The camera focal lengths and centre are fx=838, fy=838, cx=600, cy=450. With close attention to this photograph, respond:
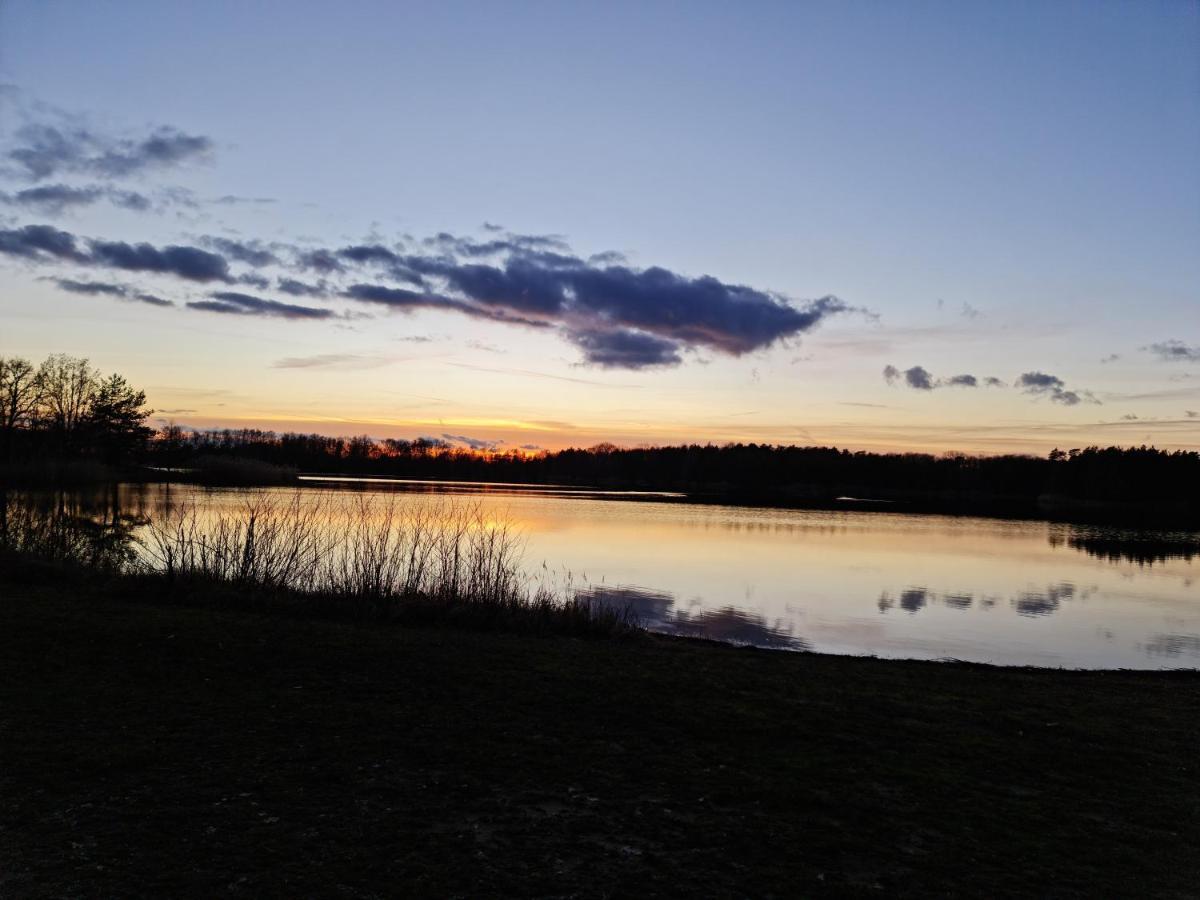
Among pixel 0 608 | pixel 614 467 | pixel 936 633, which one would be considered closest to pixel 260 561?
pixel 0 608

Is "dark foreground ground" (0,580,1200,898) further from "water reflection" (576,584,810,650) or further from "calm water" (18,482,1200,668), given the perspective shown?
"calm water" (18,482,1200,668)

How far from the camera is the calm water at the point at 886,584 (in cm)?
1648

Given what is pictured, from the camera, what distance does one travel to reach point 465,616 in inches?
482

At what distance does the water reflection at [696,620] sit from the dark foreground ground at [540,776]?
5714mm

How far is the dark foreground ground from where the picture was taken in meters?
4.34

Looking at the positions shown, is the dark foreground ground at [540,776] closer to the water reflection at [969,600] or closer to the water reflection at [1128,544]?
the water reflection at [969,600]

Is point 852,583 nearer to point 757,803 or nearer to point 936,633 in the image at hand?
point 936,633

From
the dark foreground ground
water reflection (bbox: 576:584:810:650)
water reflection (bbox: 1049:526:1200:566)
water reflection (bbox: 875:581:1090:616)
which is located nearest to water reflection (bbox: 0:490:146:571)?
the dark foreground ground

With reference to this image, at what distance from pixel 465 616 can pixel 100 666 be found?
518cm

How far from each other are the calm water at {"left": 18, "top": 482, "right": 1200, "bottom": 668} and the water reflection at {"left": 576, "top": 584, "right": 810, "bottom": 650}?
0.19 feet

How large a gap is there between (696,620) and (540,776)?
39.0ft

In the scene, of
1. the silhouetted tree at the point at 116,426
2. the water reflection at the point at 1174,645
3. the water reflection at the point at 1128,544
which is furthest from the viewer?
the silhouetted tree at the point at 116,426

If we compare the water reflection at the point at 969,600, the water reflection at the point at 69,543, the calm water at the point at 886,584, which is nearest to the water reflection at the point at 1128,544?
the calm water at the point at 886,584

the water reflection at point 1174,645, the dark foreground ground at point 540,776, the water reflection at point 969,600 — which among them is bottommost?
the water reflection at point 1174,645
